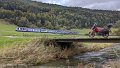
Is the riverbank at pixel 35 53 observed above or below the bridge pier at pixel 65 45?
above

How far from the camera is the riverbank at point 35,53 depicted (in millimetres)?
44438

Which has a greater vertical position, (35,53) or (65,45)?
(35,53)

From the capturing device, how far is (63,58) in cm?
5200

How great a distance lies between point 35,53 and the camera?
46781 mm

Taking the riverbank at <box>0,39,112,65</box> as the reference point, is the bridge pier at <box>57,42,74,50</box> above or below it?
below

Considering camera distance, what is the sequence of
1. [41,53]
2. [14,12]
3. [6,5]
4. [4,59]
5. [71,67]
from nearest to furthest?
[71,67] → [4,59] → [41,53] → [14,12] → [6,5]

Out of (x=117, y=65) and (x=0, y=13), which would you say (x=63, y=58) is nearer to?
(x=117, y=65)

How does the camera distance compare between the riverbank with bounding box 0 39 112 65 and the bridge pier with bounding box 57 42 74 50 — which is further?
the bridge pier with bounding box 57 42 74 50

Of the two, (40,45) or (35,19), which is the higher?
(40,45)

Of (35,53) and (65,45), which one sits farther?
(65,45)

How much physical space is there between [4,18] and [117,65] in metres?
139

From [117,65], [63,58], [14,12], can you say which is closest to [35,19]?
[14,12]

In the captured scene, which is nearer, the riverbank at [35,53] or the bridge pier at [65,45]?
the riverbank at [35,53]

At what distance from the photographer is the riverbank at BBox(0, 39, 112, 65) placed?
44438mm
